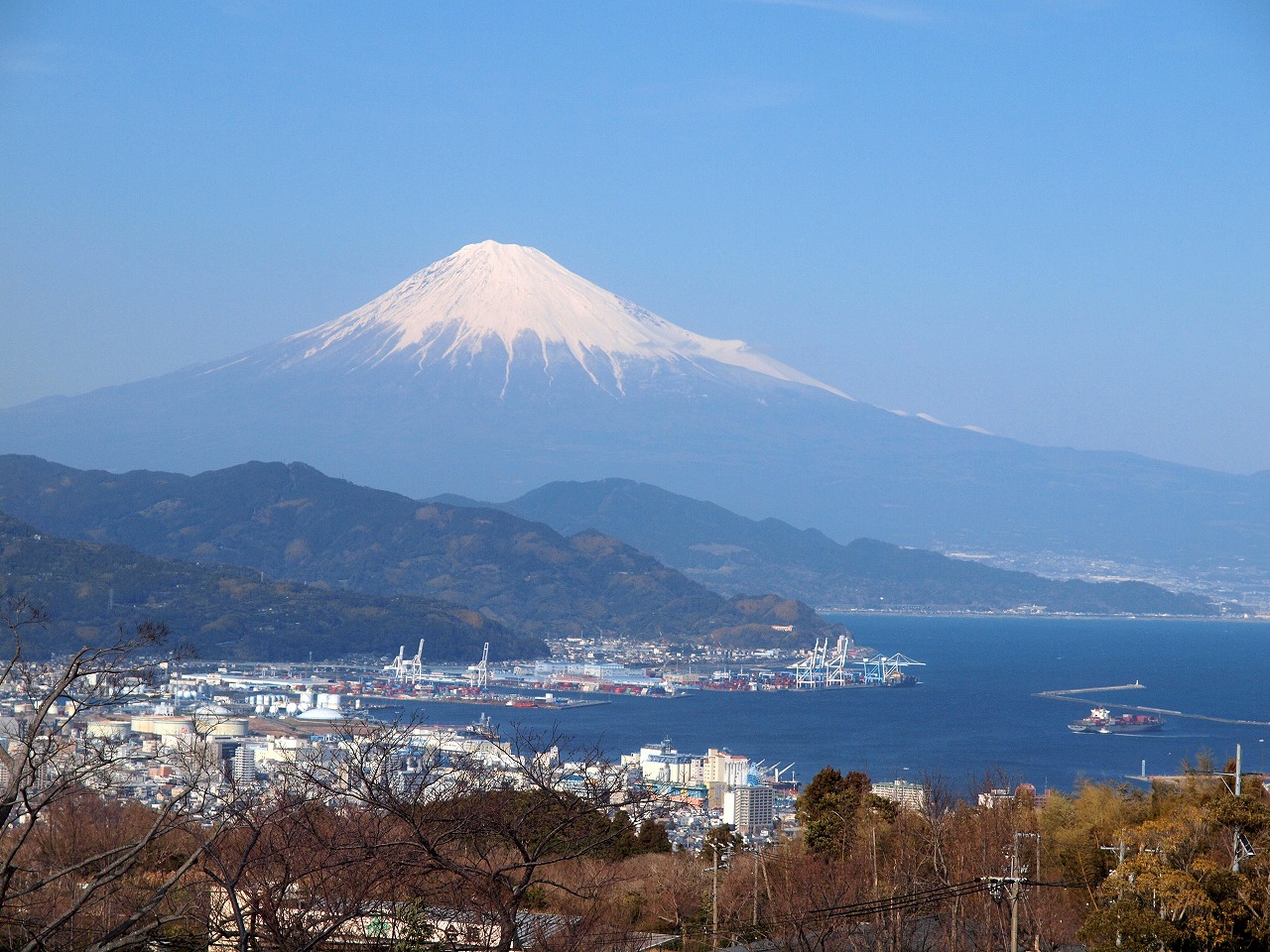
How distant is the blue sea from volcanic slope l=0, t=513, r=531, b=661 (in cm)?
1545

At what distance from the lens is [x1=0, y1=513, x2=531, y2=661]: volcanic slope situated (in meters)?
65.2

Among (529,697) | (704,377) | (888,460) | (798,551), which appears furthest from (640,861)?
(888,460)

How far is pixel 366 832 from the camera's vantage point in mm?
6457

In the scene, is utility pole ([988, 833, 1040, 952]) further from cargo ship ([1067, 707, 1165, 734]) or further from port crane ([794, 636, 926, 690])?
port crane ([794, 636, 926, 690])

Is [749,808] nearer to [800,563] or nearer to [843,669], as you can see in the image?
[843,669]

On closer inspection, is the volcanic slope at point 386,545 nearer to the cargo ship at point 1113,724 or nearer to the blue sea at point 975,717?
the blue sea at point 975,717

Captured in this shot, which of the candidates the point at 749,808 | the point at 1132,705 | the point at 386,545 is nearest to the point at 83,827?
the point at 749,808

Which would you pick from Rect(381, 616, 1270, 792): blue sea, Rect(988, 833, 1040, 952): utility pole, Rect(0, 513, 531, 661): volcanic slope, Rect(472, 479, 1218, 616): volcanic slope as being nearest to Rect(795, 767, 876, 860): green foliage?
Rect(381, 616, 1270, 792): blue sea

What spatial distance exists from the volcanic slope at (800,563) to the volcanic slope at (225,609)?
151 ft

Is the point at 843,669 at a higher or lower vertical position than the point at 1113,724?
higher

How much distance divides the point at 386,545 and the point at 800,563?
44197 mm

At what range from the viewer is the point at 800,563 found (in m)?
134

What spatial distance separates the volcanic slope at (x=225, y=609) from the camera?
65.2 meters

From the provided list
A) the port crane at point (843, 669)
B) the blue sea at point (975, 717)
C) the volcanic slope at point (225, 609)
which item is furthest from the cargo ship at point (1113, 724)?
the volcanic slope at point (225, 609)
